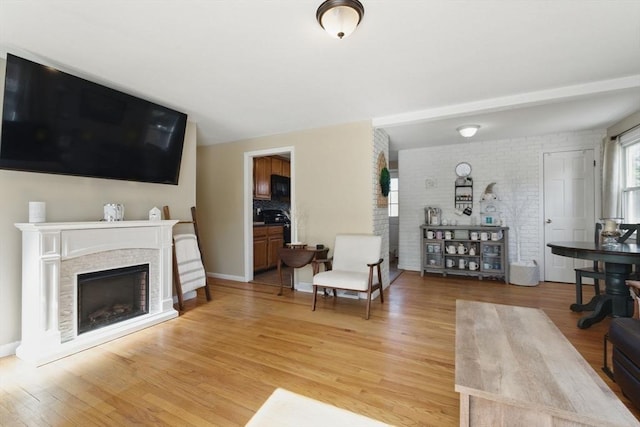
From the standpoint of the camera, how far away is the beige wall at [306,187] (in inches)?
145

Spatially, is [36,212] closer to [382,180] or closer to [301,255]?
[301,255]

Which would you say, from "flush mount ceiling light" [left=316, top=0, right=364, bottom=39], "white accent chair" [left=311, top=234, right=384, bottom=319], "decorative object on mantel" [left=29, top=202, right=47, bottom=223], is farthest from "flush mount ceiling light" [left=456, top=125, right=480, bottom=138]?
"decorative object on mantel" [left=29, top=202, right=47, bottom=223]

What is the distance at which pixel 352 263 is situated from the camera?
134 inches

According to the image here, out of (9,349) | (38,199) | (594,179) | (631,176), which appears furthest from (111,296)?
(594,179)

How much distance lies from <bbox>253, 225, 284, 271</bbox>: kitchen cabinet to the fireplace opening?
2109mm

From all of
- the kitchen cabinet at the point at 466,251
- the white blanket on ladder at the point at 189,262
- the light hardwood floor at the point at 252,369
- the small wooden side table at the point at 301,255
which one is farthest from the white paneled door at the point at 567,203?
the white blanket on ladder at the point at 189,262

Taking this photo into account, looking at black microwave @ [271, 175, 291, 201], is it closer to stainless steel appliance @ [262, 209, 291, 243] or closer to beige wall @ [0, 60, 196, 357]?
stainless steel appliance @ [262, 209, 291, 243]

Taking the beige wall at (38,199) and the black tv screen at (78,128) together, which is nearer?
the black tv screen at (78,128)

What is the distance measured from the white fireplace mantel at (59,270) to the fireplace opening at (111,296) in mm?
66

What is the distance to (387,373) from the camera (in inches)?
74.9

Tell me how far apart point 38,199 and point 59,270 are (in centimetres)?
66

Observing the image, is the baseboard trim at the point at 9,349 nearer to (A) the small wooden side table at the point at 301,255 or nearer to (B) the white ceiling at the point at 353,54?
(B) the white ceiling at the point at 353,54

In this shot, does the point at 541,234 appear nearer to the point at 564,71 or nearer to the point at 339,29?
the point at 564,71

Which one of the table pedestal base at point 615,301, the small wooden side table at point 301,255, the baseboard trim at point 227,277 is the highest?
the small wooden side table at point 301,255
